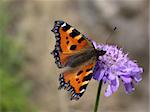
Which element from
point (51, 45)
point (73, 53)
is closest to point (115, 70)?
point (73, 53)

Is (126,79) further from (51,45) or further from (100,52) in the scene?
(51,45)

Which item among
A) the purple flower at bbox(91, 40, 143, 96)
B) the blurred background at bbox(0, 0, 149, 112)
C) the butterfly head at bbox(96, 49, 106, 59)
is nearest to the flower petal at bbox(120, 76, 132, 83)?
the purple flower at bbox(91, 40, 143, 96)

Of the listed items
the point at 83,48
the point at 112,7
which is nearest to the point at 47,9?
the point at 112,7

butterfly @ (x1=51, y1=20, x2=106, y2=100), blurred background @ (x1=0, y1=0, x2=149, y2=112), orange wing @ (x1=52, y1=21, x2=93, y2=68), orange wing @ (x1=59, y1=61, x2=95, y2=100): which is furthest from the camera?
blurred background @ (x1=0, y1=0, x2=149, y2=112)

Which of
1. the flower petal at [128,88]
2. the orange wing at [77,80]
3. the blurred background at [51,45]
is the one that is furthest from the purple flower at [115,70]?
the blurred background at [51,45]

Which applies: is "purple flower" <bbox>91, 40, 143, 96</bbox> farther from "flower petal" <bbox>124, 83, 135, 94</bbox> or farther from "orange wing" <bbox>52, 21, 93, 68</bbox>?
"orange wing" <bbox>52, 21, 93, 68</bbox>

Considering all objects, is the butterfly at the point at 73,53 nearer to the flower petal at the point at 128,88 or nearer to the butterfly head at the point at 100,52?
the butterfly head at the point at 100,52

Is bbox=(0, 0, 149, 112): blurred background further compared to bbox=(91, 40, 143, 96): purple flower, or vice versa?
bbox=(0, 0, 149, 112): blurred background

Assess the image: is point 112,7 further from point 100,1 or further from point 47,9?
point 47,9
